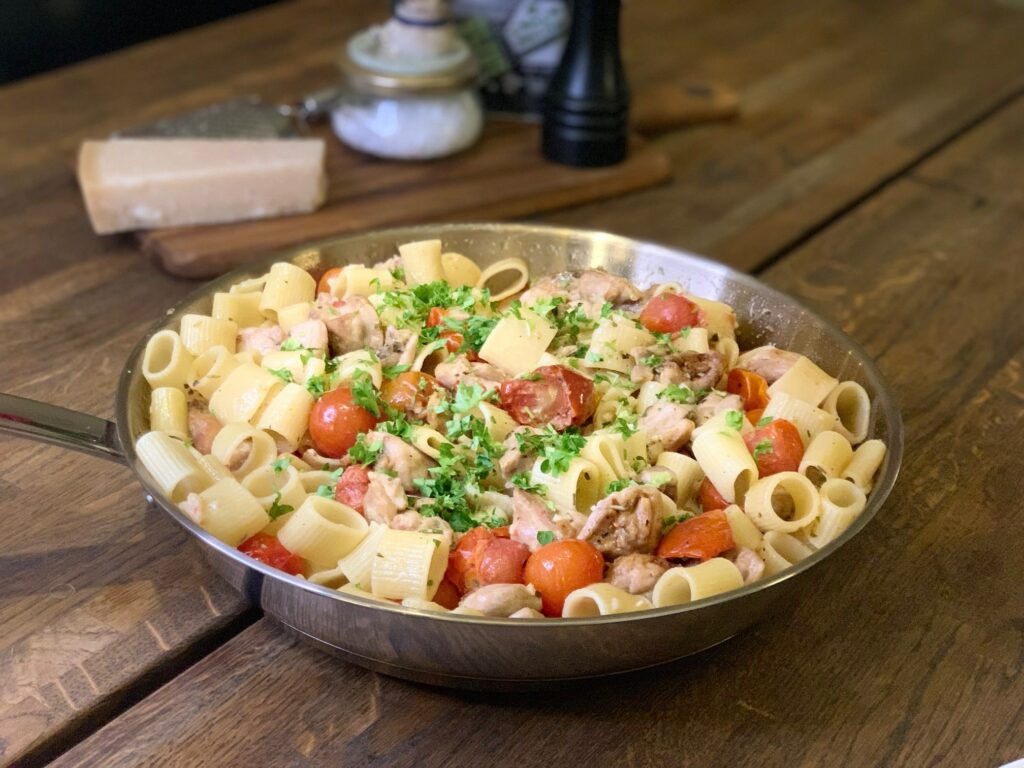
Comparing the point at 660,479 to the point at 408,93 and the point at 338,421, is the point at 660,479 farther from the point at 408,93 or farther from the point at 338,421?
the point at 408,93

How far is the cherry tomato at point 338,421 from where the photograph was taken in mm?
1462

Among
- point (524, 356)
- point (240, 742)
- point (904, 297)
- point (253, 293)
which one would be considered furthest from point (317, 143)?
point (240, 742)

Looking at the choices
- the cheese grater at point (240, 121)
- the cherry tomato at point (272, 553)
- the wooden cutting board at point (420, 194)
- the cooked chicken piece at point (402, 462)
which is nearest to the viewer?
the cherry tomato at point (272, 553)

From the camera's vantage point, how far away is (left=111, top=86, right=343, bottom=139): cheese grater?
8.14 feet

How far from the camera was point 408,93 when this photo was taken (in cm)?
255

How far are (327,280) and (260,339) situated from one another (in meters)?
0.17

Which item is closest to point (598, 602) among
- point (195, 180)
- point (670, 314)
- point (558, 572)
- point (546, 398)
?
point (558, 572)

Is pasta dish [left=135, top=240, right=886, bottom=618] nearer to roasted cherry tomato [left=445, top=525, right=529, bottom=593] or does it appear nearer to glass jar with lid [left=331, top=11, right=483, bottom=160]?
roasted cherry tomato [left=445, top=525, right=529, bottom=593]

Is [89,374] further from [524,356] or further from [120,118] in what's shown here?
[120,118]

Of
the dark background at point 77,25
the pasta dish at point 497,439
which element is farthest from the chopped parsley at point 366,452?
the dark background at point 77,25

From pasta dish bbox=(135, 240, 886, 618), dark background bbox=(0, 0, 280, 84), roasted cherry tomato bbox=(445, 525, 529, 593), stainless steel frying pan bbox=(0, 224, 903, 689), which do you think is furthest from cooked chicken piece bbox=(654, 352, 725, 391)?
dark background bbox=(0, 0, 280, 84)

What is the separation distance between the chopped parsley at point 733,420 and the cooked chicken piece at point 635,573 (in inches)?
10.7

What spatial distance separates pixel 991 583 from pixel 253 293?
3.80 feet

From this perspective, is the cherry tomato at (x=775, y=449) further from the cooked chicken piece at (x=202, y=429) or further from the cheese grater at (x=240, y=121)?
the cheese grater at (x=240, y=121)
